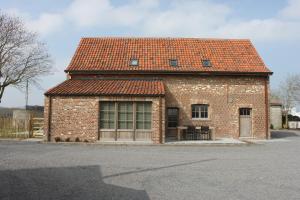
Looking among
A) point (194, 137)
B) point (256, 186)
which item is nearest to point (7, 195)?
point (256, 186)

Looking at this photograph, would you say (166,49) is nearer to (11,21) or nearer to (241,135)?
(241,135)

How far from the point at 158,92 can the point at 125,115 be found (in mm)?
2391

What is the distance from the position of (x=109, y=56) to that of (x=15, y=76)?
13776mm

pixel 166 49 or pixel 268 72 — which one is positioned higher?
pixel 166 49

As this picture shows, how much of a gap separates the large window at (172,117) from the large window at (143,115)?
3.26 meters

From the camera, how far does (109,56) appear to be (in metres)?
22.2

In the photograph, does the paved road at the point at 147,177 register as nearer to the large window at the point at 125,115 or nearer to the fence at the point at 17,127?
the large window at the point at 125,115

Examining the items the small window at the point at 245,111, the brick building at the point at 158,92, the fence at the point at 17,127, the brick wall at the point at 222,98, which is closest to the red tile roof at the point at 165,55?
the brick building at the point at 158,92

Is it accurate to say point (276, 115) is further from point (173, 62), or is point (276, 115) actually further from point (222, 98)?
point (173, 62)

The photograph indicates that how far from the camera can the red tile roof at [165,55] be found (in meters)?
21.1

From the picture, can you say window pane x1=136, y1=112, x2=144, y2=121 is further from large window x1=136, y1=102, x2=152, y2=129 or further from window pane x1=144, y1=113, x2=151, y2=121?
window pane x1=144, y1=113, x2=151, y2=121

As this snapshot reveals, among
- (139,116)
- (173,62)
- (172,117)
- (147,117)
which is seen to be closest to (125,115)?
(139,116)

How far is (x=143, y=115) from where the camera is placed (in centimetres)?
1778

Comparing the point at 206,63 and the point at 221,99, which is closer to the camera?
the point at 221,99
